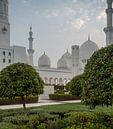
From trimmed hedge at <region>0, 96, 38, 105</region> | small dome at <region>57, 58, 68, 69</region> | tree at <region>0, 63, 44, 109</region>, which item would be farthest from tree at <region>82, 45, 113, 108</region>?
small dome at <region>57, 58, 68, 69</region>

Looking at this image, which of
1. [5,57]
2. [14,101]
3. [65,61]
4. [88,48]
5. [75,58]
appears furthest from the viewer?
[65,61]

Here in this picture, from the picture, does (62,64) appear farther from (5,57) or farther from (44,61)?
(5,57)

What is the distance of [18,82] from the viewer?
13.8m

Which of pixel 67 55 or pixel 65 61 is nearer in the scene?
pixel 65 61

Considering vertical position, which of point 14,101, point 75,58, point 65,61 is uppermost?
point 75,58

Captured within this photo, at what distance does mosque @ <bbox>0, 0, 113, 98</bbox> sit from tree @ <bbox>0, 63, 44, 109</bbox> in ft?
91.2

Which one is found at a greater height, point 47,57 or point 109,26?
point 109,26

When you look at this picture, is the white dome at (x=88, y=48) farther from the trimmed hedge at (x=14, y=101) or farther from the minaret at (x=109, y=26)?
the trimmed hedge at (x=14, y=101)

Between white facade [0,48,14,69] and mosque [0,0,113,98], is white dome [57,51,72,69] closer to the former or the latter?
mosque [0,0,113,98]

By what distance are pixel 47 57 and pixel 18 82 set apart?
4349cm

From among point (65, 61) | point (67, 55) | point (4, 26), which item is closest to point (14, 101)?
point (4, 26)

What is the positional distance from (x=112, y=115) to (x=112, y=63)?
6.47ft

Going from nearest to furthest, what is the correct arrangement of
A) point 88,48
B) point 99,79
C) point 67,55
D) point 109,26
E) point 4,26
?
point 99,79
point 109,26
point 4,26
point 88,48
point 67,55

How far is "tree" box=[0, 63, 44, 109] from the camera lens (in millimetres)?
13789
